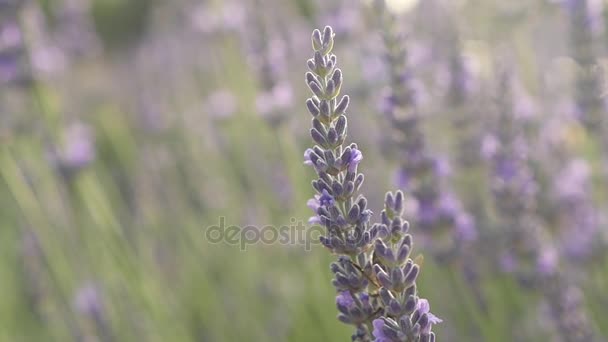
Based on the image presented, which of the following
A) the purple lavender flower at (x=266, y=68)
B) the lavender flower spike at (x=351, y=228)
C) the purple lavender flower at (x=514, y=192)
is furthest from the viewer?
the purple lavender flower at (x=266, y=68)

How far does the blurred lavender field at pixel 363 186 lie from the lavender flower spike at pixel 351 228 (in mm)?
970

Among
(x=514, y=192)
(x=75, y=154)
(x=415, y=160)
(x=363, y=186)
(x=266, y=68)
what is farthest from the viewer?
(x=363, y=186)

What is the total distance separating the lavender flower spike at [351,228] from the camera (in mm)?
1007

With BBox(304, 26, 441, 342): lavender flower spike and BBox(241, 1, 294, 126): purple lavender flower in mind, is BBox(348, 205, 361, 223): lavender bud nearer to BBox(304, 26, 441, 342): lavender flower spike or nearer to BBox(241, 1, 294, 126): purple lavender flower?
BBox(304, 26, 441, 342): lavender flower spike

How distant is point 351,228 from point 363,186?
258cm

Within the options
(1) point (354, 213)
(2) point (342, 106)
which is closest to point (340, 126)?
(2) point (342, 106)

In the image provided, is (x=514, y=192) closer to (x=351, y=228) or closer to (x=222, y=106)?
(x=351, y=228)

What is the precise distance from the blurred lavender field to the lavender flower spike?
38.2 inches

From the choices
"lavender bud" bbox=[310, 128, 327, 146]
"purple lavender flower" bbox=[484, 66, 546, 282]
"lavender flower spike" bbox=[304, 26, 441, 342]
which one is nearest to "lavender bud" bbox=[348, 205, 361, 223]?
"lavender flower spike" bbox=[304, 26, 441, 342]

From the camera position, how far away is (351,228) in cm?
106

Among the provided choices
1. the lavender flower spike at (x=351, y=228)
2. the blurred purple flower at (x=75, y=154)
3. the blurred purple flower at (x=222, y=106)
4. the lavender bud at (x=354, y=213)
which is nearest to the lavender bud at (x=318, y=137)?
the lavender flower spike at (x=351, y=228)

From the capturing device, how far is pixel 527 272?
225 centimetres

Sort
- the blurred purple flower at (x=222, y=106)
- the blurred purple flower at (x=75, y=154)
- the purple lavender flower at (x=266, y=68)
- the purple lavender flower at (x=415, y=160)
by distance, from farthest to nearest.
→ the blurred purple flower at (x=222, y=106), the blurred purple flower at (x=75, y=154), the purple lavender flower at (x=266, y=68), the purple lavender flower at (x=415, y=160)

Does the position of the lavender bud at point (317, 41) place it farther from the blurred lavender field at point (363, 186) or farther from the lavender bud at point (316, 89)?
the blurred lavender field at point (363, 186)
